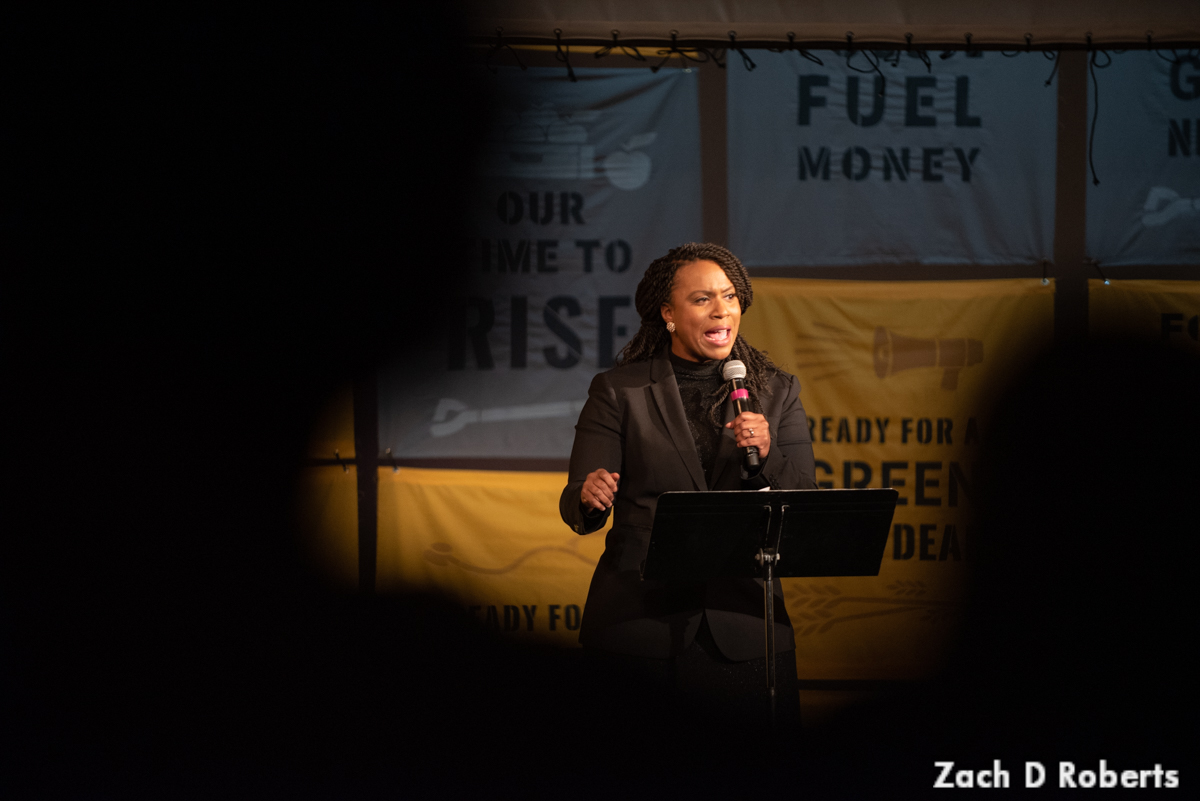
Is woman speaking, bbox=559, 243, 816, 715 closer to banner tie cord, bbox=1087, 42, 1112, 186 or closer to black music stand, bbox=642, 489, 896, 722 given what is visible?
black music stand, bbox=642, 489, 896, 722

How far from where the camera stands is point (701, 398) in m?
2.42

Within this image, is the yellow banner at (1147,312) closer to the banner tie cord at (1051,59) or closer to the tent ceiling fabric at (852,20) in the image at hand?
the banner tie cord at (1051,59)

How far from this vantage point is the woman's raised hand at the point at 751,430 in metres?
2.11

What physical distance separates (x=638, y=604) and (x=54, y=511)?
3.08 metres

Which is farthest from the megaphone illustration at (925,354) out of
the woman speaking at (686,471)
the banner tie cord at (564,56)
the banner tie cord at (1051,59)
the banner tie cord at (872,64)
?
the woman speaking at (686,471)

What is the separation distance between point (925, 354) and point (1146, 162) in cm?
129

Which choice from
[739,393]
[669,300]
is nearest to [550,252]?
[669,300]

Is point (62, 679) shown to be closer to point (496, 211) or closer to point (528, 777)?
point (528, 777)

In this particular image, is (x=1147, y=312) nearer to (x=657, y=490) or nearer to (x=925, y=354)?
(x=925, y=354)

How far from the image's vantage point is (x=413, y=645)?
4105 millimetres

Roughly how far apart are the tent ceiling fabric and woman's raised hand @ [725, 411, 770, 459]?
101 inches

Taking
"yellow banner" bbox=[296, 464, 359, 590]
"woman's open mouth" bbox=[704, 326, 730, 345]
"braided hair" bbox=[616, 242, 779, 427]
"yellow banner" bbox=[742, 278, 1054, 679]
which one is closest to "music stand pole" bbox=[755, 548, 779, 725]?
"braided hair" bbox=[616, 242, 779, 427]

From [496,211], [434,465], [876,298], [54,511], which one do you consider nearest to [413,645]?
[434,465]

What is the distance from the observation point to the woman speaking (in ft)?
7.33
